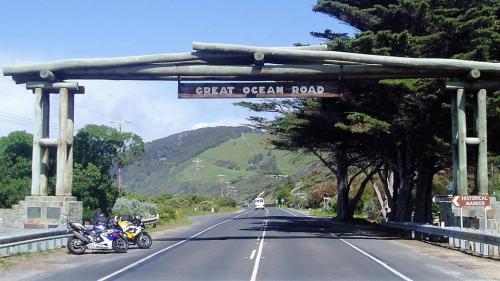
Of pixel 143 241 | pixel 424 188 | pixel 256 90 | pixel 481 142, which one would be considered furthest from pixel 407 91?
pixel 143 241

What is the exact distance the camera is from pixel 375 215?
218 feet

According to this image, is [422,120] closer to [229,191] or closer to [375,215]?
[375,215]

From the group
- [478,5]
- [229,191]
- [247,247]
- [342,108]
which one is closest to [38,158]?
[247,247]

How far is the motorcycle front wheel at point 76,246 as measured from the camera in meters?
23.5

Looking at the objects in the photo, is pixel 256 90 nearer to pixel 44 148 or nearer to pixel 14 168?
pixel 44 148

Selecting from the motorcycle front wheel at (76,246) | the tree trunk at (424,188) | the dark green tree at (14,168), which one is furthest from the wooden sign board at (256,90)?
the dark green tree at (14,168)

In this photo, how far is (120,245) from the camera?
24359 mm

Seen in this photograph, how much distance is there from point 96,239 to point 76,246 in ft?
2.40

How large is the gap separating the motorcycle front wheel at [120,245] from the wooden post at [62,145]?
444 centimetres

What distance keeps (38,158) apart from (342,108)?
16.0m

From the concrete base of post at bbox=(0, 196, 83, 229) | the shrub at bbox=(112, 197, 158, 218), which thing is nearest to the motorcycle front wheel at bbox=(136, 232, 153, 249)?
the concrete base of post at bbox=(0, 196, 83, 229)

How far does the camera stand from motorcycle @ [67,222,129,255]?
23578 mm

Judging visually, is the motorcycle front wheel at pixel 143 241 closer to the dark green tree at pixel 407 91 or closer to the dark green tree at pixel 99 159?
the dark green tree at pixel 407 91

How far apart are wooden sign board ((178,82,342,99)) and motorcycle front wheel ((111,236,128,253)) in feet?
21.2
